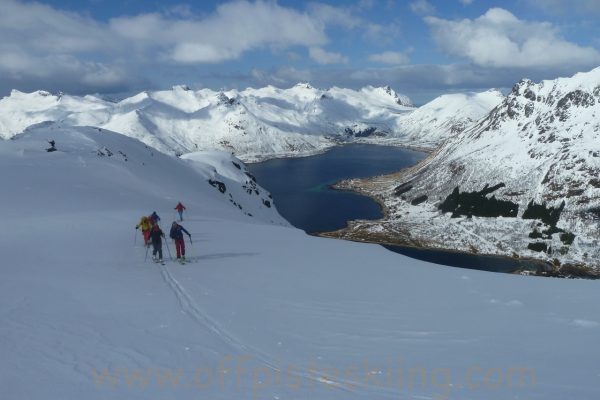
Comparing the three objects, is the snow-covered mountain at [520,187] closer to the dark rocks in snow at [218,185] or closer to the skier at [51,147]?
the dark rocks in snow at [218,185]

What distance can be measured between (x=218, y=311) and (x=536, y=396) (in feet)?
29.7

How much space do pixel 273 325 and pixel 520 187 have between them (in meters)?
148

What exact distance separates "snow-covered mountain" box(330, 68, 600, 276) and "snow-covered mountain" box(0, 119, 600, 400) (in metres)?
107

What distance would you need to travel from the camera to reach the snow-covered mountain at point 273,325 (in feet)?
→ 32.6

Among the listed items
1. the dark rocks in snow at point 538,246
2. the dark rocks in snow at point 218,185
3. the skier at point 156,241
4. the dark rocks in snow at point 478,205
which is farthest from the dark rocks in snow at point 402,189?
the skier at point 156,241

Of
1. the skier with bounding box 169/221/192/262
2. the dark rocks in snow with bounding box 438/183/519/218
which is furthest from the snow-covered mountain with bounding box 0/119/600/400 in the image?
the dark rocks in snow with bounding box 438/183/519/218

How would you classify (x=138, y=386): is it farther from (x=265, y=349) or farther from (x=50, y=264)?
(x=50, y=264)

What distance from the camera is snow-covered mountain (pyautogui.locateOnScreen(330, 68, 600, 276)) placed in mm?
121938

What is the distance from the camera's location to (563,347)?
12477 mm

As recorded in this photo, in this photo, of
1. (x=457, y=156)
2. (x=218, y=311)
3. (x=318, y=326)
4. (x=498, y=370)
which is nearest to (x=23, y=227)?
(x=218, y=311)

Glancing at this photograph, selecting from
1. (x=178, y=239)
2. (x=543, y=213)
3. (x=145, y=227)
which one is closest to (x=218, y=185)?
(x=145, y=227)

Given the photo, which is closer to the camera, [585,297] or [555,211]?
[585,297]

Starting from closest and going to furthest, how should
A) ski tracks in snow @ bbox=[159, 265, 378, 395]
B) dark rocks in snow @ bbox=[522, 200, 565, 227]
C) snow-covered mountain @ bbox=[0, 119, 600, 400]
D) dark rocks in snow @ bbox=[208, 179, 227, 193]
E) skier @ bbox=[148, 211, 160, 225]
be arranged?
1. snow-covered mountain @ bbox=[0, 119, 600, 400]
2. ski tracks in snow @ bbox=[159, 265, 378, 395]
3. skier @ bbox=[148, 211, 160, 225]
4. dark rocks in snow @ bbox=[208, 179, 227, 193]
5. dark rocks in snow @ bbox=[522, 200, 565, 227]

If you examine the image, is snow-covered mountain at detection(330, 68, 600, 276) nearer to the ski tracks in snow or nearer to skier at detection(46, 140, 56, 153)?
skier at detection(46, 140, 56, 153)
